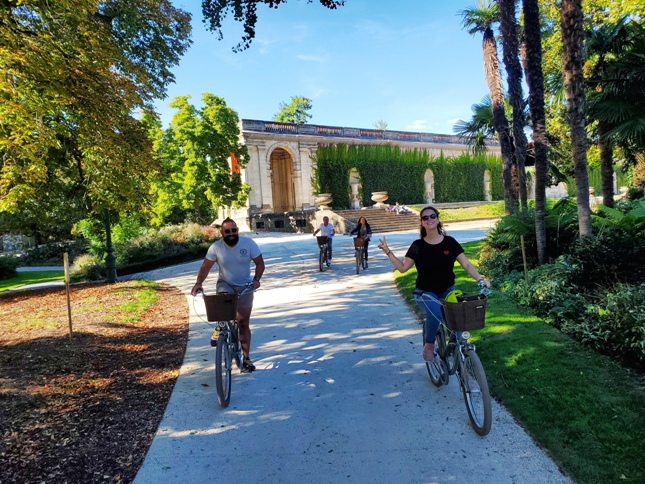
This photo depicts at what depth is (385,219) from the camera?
2862 centimetres

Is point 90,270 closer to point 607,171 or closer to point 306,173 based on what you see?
point 607,171

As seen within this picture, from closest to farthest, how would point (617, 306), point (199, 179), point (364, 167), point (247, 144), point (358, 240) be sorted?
point (617, 306) → point (358, 240) → point (199, 179) → point (247, 144) → point (364, 167)

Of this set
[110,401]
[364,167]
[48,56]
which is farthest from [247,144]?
[110,401]

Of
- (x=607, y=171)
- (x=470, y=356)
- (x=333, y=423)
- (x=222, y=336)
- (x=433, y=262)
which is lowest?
(x=333, y=423)

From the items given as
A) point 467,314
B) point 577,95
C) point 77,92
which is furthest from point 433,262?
point 77,92

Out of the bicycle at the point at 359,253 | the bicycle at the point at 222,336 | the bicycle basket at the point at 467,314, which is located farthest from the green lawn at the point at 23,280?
the bicycle basket at the point at 467,314

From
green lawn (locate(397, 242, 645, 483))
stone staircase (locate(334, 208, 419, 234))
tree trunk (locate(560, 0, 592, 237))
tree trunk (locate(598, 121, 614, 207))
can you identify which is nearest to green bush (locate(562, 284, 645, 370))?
green lawn (locate(397, 242, 645, 483))

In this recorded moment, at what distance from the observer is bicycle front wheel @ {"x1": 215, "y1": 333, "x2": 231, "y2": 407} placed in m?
4.00

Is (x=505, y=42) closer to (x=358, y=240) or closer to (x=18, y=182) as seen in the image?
(x=358, y=240)

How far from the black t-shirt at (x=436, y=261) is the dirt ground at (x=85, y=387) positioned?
291cm

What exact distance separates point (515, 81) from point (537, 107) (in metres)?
4.69

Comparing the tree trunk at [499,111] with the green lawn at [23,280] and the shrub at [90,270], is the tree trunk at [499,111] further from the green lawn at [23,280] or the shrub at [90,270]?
the green lawn at [23,280]

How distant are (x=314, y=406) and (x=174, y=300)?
7.35m

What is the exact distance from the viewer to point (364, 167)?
128 ft
